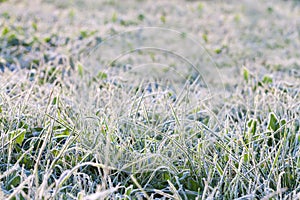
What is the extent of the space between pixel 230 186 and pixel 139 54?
255 cm

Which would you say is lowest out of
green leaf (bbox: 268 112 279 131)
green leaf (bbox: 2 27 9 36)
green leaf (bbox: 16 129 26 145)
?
green leaf (bbox: 16 129 26 145)

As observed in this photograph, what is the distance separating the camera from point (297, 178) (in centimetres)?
184

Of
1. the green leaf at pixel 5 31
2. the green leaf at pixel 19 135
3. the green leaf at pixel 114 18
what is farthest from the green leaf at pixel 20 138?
the green leaf at pixel 114 18

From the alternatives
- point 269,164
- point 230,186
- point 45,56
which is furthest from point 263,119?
point 45,56

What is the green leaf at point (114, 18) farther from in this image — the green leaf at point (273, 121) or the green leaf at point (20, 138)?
the green leaf at point (20, 138)

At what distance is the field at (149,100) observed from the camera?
5.91ft

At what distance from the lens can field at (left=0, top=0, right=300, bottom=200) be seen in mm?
1803

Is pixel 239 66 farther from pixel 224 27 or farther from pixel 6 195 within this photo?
pixel 6 195

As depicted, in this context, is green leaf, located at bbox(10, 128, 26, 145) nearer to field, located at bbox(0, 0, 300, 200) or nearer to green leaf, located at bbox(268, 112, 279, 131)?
field, located at bbox(0, 0, 300, 200)

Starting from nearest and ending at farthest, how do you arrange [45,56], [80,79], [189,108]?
[189,108] → [80,79] → [45,56]

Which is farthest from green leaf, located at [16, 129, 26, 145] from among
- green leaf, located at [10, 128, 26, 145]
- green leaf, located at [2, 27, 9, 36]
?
green leaf, located at [2, 27, 9, 36]

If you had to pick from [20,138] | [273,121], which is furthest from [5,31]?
[273,121]

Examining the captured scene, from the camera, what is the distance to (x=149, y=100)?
263 centimetres

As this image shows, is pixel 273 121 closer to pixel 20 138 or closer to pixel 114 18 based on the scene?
pixel 20 138
